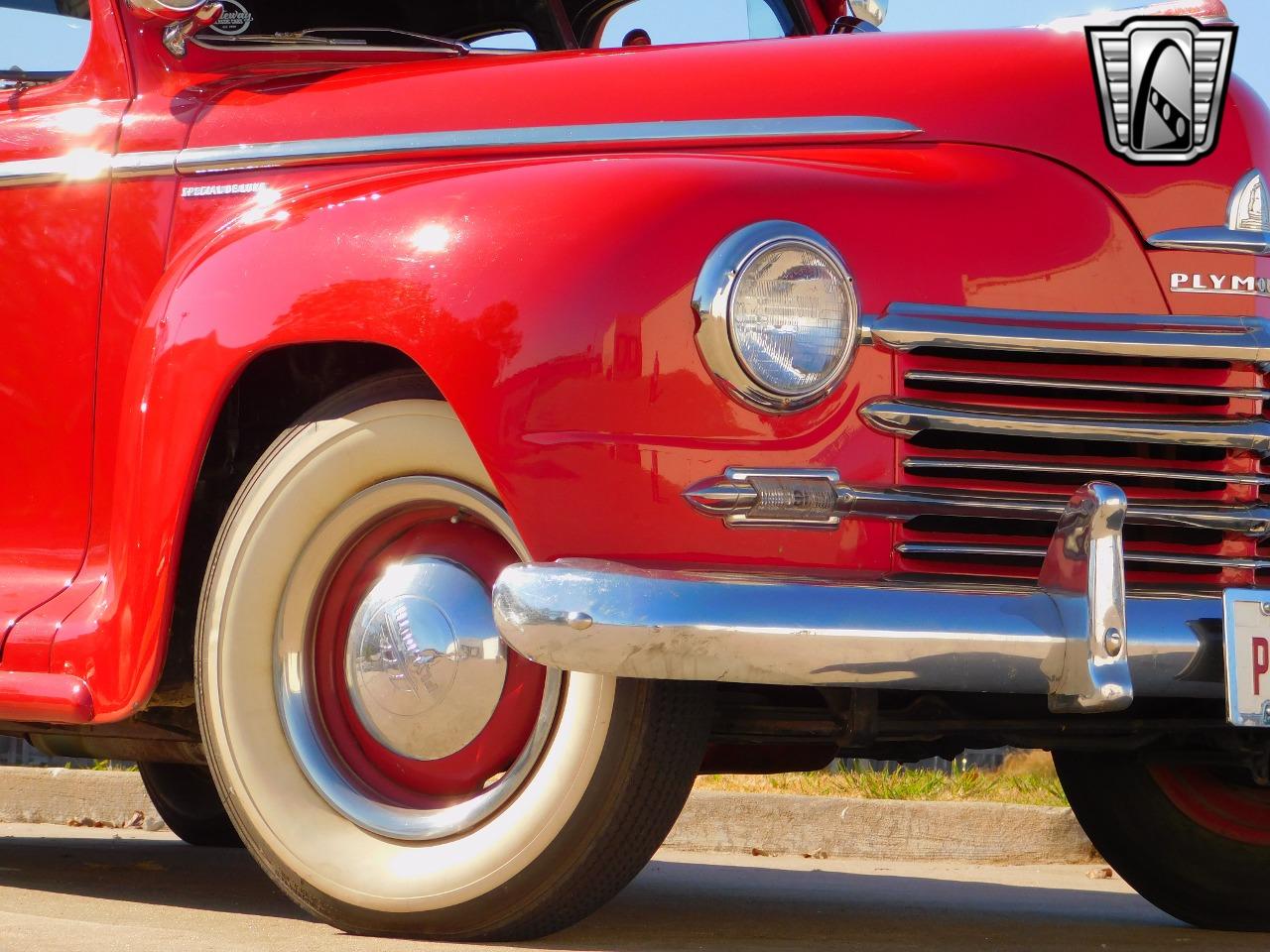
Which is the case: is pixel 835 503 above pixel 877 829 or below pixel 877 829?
above

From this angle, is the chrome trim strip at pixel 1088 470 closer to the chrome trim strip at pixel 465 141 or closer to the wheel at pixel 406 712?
the wheel at pixel 406 712

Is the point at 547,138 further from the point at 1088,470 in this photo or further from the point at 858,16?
the point at 858,16

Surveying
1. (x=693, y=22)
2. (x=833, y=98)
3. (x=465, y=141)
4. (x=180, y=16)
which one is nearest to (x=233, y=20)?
(x=180, y=16)

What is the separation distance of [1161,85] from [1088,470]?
0.70 m

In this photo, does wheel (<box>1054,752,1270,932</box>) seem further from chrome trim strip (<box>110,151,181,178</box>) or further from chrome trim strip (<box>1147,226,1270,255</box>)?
chrome trim strip (<box>110,151,181,178</box>)

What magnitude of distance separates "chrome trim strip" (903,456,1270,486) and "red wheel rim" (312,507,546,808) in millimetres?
632

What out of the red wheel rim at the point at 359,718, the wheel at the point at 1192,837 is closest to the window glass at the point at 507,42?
the red wheel rim at the point at 359,718

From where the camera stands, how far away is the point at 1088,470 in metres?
2.62

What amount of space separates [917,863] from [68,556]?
8.12 ft

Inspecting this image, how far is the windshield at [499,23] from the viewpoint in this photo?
12.0ft

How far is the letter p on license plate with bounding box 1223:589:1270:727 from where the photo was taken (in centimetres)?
249

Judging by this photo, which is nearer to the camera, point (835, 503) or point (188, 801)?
point (835, 503)

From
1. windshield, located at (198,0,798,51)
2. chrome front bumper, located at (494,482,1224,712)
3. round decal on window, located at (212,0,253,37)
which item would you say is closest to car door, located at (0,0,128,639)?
round decal on window, located at (212,0,253,37)

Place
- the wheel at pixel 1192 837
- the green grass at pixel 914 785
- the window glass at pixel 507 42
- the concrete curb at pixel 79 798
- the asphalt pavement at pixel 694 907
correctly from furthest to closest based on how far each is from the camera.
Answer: the concrete curb at pixel 79 798 < the green grass at pixel 914 785 < the window glass at pixel 507 42 < the wheel at pixel 1192 837 < the asphalt pavement at pixel 694 907
